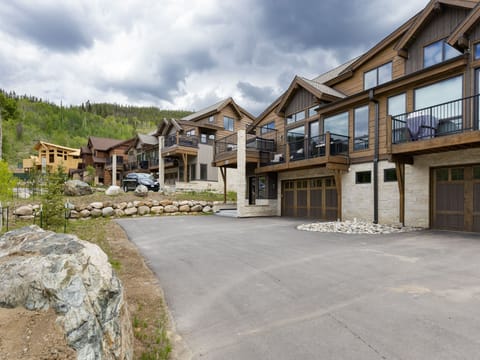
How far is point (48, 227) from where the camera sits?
9.11 m

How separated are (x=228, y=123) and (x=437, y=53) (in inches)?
778

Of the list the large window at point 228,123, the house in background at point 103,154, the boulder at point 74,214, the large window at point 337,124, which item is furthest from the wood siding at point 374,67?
the house in background at point 103,154

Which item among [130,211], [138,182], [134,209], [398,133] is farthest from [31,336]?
[138,182]

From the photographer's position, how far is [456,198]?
955cm

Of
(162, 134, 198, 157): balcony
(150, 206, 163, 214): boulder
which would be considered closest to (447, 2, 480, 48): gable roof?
(150, 206, 163, 214): boulder

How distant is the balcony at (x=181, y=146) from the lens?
24.3 metres

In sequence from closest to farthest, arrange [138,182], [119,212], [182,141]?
[119,212]
[138,182]
[182,141]

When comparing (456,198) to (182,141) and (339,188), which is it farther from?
(182,141)

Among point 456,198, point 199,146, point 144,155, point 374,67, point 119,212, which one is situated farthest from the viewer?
point 144,155

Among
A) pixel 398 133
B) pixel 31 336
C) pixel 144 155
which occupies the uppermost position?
pixel 144 155

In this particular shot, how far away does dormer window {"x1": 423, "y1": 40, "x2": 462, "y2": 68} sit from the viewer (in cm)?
1045

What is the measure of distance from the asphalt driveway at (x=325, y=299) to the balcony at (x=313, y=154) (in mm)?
5836

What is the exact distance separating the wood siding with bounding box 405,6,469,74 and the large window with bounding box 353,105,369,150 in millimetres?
2328

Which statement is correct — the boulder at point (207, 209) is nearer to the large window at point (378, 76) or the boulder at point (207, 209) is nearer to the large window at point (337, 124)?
the large window at point (337, 124)
